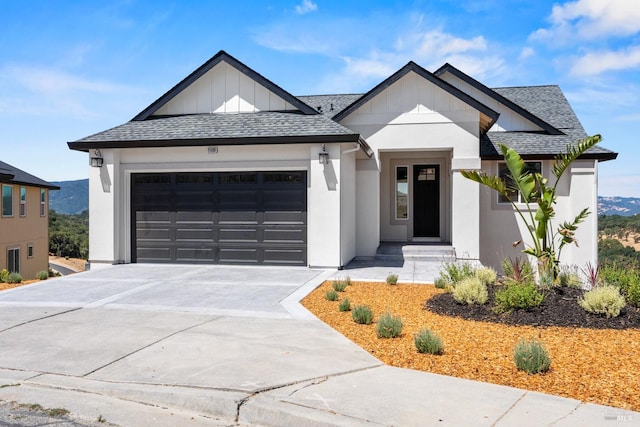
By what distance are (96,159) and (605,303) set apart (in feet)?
42.0

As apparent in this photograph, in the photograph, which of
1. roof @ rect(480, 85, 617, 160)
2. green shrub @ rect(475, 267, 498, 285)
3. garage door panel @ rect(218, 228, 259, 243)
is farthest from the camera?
roof @ rect(480, 85, 617, 160)

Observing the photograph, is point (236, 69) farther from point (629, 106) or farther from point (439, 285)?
point (629, 106)

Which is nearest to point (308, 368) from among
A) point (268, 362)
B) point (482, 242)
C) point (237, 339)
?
point (268, 362)

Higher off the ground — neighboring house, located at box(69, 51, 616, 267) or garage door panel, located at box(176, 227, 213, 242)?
neighboring house, located at box(69, 51, 616, 267)

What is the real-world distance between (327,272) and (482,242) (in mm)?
6548

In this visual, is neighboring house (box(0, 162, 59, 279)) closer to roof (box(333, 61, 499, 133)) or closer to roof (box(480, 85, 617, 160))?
roof (box(333, 61, 499, 133))

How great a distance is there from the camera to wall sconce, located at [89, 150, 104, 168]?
557 inches

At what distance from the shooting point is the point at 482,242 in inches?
658

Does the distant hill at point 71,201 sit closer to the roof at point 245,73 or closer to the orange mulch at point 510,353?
the roof at point 245,73

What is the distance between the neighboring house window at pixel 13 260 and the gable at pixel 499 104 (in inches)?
993

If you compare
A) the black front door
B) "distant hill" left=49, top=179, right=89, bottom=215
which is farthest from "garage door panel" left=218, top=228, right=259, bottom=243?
"distant hill" left=49, top=179, right=89, bottom=215

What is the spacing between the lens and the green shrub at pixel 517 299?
7887 mm

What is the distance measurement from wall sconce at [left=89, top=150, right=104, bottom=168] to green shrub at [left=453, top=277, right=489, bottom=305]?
10543mm

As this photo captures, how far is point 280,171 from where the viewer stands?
1377 cm
